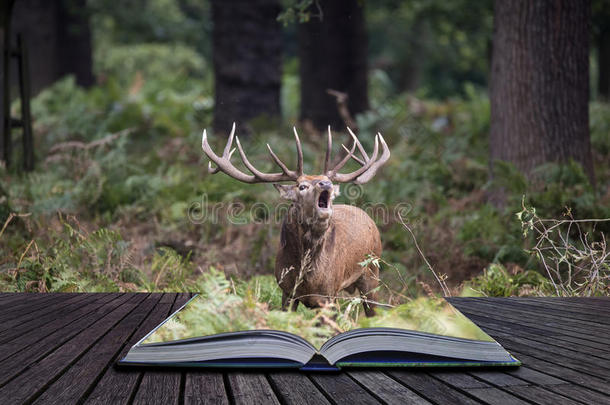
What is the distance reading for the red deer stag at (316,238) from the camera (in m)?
3.23

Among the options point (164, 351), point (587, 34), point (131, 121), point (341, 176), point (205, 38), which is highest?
point (205, 38)

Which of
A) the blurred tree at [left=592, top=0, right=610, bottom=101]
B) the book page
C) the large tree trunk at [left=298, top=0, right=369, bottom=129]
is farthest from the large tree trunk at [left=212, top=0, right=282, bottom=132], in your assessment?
the blurred tree at [left=592, top=0, right=610, bottom=101]

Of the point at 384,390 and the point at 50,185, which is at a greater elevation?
the point at 50,185

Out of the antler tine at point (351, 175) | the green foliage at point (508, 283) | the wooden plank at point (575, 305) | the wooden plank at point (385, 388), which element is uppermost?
the antler tine at point (351, 175)

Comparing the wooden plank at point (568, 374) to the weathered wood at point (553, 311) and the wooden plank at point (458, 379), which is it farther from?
the weathered wood at point (553, 311)

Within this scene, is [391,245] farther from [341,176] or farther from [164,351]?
[164,351]

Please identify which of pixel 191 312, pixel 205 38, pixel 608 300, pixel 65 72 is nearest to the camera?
pixel 191 312

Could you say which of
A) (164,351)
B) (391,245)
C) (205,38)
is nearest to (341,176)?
(164,351)

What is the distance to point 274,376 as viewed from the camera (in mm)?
2127

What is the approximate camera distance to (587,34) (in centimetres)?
657

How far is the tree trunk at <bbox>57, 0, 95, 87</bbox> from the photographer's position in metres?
14.6

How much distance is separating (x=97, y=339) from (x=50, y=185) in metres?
4.64

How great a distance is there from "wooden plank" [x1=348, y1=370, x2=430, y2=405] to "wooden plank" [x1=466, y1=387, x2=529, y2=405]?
18 centimetres

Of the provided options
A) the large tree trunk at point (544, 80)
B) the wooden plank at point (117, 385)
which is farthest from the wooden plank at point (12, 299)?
the large tree trunk at point (544, 80)
